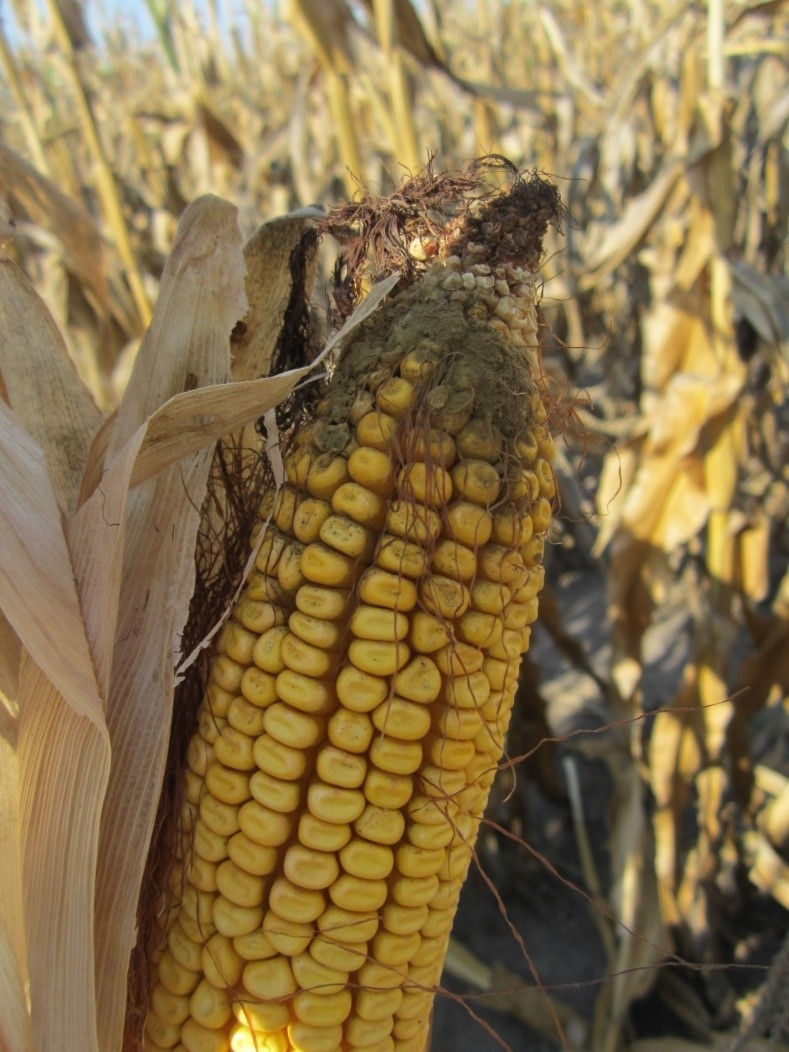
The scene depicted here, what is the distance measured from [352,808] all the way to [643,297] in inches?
168

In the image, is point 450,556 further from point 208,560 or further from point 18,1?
point 18,1

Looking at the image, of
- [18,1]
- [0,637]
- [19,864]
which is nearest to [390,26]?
[0,637]

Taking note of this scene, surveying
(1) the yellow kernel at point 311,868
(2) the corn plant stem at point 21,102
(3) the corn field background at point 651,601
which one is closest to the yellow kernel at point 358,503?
(1) the yellow kernel at point 311,868

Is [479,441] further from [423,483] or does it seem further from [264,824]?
[264,824]

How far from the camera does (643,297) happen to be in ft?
14.7

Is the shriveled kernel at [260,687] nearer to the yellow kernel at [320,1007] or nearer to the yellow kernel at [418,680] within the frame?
the yellow kernel at [418,680]

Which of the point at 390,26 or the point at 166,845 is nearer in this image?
the point at 166,845

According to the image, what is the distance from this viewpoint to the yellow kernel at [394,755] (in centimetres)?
76

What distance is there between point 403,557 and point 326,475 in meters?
0.11

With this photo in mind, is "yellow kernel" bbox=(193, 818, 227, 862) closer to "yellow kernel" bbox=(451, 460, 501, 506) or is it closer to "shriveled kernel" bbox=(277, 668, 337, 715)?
"shriveled kernel" bbox=(277, 668, 337, 715)

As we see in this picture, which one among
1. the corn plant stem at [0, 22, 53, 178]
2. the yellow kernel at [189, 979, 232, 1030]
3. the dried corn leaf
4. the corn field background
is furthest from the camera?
the corn plant stem at [0, 22, 53, 178]

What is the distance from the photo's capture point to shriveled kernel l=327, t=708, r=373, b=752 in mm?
756

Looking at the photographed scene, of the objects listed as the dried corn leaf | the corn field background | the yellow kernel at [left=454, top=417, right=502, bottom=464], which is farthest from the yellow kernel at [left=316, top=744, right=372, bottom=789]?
the corn field background

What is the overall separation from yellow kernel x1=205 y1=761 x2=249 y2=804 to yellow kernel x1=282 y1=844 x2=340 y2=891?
0.08 m
